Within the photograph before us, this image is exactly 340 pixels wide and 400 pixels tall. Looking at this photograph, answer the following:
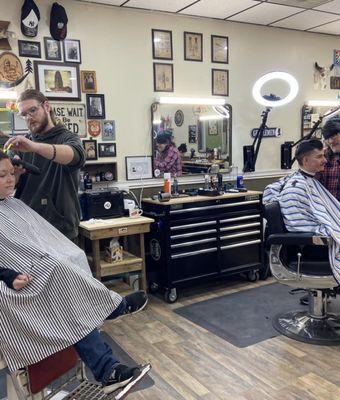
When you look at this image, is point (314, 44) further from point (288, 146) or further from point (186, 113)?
point (186, 113)

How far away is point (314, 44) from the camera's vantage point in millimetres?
4336

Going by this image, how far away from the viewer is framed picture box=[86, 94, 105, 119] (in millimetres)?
3271

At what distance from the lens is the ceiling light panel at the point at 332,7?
339 centimetres

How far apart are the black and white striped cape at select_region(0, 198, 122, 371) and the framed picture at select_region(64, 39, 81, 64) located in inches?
65.8

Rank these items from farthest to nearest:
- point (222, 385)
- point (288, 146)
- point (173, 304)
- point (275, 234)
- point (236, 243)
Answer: point (288, 146)
point (236, 243)
point (173, 304)
point (275, 234)
point (222, 385)

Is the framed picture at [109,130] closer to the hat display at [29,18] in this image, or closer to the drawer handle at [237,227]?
the hat display at [29,18]

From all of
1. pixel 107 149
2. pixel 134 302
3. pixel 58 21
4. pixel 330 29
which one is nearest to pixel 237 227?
pixel 107 149

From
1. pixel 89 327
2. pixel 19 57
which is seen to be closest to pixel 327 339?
pixel 89 327

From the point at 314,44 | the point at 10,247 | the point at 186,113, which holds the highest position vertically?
the point at 314,44

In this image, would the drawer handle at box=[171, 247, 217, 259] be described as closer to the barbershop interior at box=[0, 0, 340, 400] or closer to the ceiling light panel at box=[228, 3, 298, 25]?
the barbershop interior at box=[0, 0, 340, 400]

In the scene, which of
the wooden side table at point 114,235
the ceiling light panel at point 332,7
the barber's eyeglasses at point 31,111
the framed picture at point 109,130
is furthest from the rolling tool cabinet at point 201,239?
the ceiling light panel at point 332,7

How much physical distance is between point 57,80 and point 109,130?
21.6 inches

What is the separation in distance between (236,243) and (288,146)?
1330 millimetres

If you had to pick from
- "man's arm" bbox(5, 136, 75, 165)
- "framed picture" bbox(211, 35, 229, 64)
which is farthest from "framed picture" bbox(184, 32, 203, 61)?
"man's arm" bbox(5, 136, 75, 165)
